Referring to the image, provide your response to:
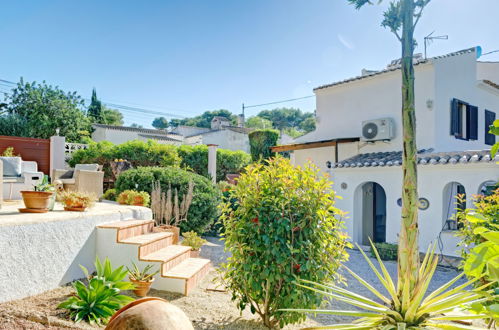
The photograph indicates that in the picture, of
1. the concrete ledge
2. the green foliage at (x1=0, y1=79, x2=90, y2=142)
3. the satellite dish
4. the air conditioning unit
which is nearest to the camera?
the concrete ledge

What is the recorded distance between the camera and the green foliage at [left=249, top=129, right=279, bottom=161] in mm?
20703

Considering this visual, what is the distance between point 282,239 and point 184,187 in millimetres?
6605

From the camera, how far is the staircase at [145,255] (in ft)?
17.4

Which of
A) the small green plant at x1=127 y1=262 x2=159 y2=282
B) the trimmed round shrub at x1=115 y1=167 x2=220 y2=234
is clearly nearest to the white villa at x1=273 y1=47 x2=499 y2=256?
the trimmed round shrub at x1=115 y1=167 x2=220 y2=234

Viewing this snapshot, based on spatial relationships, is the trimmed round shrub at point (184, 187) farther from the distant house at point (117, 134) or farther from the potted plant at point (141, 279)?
the distant house at point (117, 134)

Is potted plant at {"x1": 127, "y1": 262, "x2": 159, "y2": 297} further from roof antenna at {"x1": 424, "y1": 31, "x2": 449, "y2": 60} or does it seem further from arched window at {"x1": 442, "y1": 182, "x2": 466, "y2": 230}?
roof antenna at {"x1": 424, "y1": 31, "x2": 449, "y2": 60}

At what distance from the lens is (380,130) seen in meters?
13.4

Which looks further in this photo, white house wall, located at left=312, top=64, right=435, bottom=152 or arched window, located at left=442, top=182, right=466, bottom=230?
white house wall, located at left=312, top=64, right=435, bottom=152

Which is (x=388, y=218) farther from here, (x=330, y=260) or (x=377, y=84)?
(x=330, y=260)

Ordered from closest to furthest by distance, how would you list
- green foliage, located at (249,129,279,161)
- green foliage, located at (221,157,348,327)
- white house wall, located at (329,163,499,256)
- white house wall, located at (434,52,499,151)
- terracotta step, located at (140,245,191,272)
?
green foliage, located at (221,157,348,327) → terracotta step, located at (140,245,191,272) → white house wall, located at (329,163,499,256) → white house wall, located at (434,52,499,151) → green foliage, located at (249,129,279,161)

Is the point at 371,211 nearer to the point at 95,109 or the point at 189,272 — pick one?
the point at 189,272

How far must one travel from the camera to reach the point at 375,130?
13.5m

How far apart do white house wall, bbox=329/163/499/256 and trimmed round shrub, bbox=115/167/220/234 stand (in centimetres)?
442

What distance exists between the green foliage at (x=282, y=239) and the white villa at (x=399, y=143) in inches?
280
